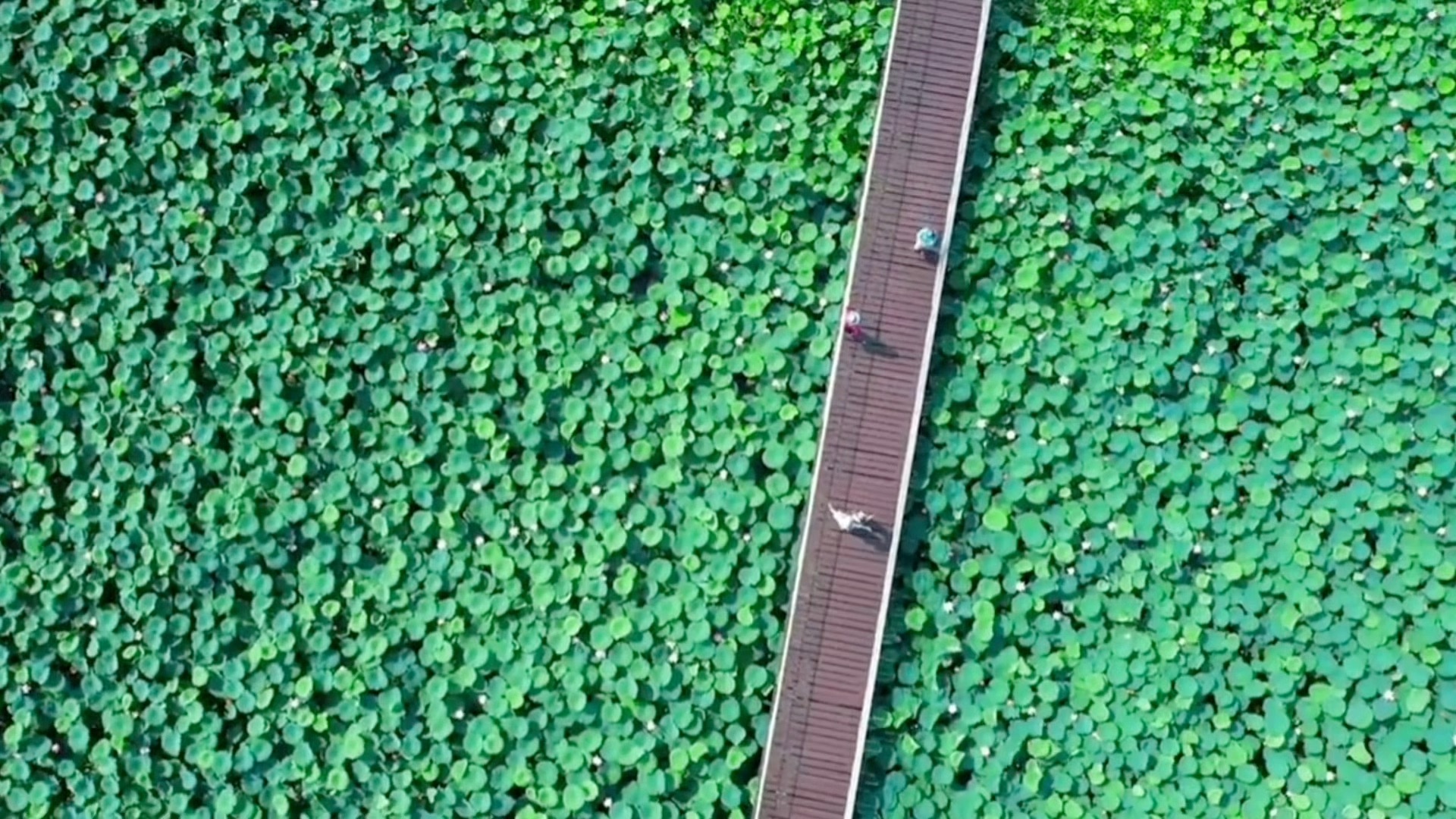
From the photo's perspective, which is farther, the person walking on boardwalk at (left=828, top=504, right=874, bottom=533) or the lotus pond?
the person walking on boardwalk at (left=828, top=504, right=874, bottom=533)

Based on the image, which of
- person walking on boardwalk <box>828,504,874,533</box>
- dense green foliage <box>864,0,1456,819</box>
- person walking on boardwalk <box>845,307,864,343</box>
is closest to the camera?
dense green foliage <box>864,0,1456,819</box>

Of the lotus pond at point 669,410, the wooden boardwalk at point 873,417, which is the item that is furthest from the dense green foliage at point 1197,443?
the wooden boardwalk at point 873,417

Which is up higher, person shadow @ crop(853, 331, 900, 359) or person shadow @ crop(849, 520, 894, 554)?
person shadow @ crop(853, 331, 900, 359)

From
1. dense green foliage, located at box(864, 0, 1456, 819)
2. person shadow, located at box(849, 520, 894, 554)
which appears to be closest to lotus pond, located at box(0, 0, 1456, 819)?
dense green foliage, located at box(864, 0, 1456, 819)

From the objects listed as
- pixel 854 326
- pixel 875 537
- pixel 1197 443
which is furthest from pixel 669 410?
pixel 1197 443

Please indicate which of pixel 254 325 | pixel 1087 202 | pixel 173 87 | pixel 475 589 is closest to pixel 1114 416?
pixel 1087 202

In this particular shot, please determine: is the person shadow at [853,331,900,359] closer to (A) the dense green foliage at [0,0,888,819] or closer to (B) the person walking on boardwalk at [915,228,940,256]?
(A) the dense green foliage at [0,0,888,819]

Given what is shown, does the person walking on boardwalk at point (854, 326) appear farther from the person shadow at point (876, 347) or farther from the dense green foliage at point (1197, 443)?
A: the dense green foliage at point (1197, 443)

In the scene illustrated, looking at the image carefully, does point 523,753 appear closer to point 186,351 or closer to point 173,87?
point 186,351
